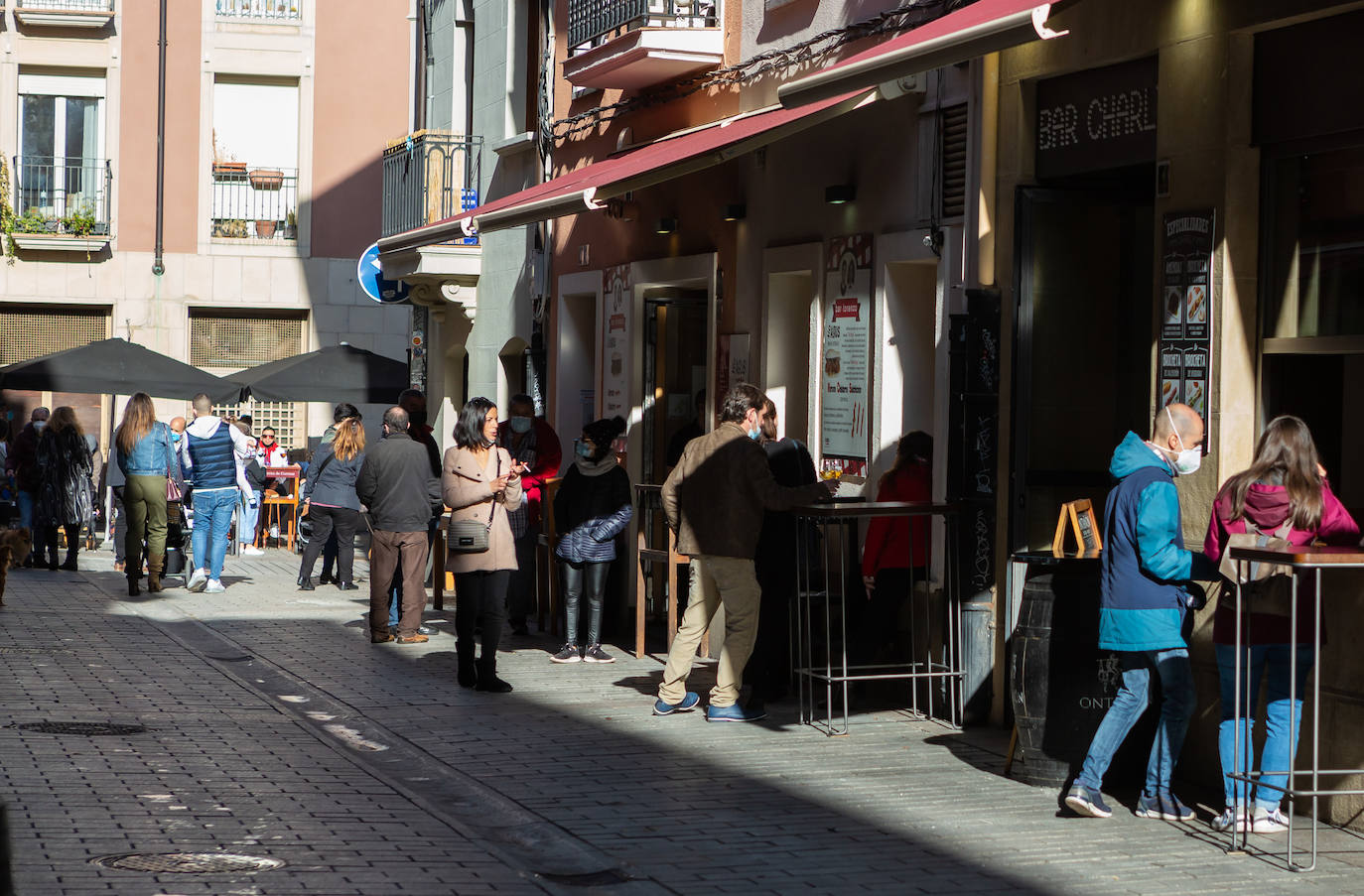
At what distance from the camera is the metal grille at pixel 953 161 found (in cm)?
1076

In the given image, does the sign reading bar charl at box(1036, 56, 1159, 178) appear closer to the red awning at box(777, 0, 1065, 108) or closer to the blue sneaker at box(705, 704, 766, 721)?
the red awning at box(777, 0, 1065, 108)

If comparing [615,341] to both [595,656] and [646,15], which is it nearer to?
[646,15]

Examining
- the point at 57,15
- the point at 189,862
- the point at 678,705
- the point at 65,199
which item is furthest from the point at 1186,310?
the point at 57,15

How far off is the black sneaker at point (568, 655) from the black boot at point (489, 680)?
151 centimetres

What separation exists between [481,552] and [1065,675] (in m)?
4.35

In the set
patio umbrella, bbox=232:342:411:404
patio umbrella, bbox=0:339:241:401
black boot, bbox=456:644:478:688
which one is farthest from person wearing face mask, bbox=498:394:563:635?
patio umbrella, bbox=232:342:411:404

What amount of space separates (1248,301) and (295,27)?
28260mm

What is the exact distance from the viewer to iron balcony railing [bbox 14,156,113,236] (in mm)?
33219

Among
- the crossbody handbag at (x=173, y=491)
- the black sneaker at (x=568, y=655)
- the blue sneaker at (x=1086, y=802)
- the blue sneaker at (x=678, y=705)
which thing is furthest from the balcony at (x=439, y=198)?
the blue sneaker at (x=1086, y=802)

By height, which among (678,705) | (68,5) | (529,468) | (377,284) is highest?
(68,5)

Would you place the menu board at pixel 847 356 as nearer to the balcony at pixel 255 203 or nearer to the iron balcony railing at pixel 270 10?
the balcony at pixel 255 203

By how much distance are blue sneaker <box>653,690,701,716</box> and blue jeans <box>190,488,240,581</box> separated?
8.36m

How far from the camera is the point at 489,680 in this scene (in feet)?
38.3

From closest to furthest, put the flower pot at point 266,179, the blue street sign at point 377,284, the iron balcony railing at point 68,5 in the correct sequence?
the blue street sign at point 377,284, the iron balcony railing at point 68,5, the flower pot at point 266,179
